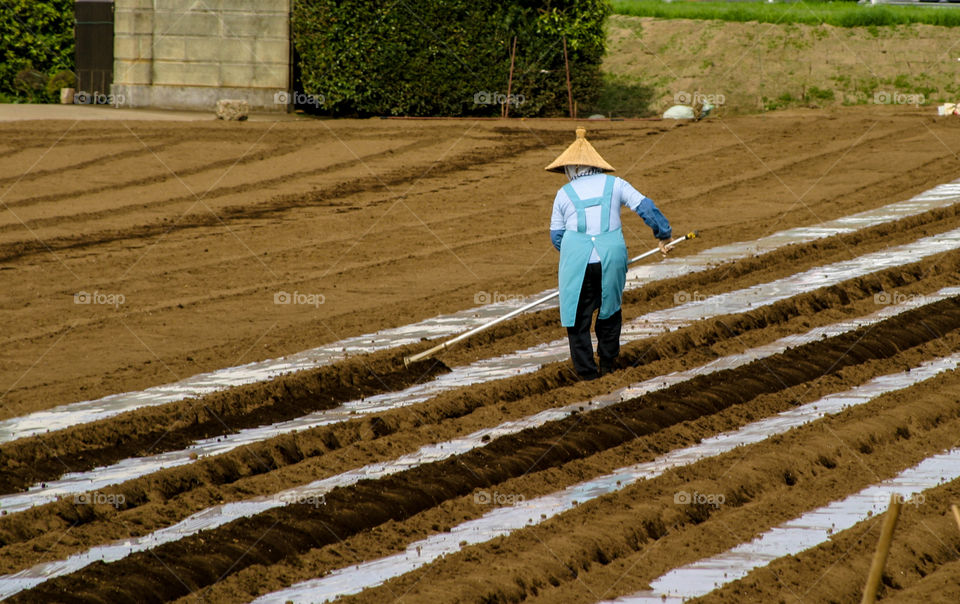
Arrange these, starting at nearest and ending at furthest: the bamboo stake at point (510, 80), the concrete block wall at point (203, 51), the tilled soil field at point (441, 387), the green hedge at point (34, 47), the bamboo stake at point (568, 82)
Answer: the tilled soil field at point (441, 387) < the bamboo stake at point (510, 80) < the bamboo stake at point (568, 82) < the concrete block wall at point (203, 51) < the green hedge at point (34, 47)

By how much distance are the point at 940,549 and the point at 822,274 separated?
690 cm

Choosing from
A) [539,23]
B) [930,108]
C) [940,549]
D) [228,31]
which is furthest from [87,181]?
[930,108]

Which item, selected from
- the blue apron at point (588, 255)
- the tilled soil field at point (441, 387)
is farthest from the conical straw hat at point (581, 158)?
the tilled soil field at point (441, 387)

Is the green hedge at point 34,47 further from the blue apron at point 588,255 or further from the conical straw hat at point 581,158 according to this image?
the blue apron at point 588,255

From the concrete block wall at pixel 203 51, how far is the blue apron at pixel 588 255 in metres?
15.3

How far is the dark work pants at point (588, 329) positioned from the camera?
29.3ft

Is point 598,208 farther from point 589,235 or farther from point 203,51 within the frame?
point 203,51

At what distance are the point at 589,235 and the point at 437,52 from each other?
14.3 m

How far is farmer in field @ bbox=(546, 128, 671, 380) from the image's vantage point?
888cm

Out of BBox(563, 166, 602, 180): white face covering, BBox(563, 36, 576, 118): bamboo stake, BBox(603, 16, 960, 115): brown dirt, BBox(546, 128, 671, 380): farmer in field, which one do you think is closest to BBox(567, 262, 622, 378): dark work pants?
BBox(546, 128, 671, 380): farmer in field

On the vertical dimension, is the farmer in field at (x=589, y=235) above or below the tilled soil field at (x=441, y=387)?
above

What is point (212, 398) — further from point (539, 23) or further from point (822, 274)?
point (539, 23)

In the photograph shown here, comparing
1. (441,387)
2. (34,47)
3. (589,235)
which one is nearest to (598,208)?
(589,235)

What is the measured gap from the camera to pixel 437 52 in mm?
22453
